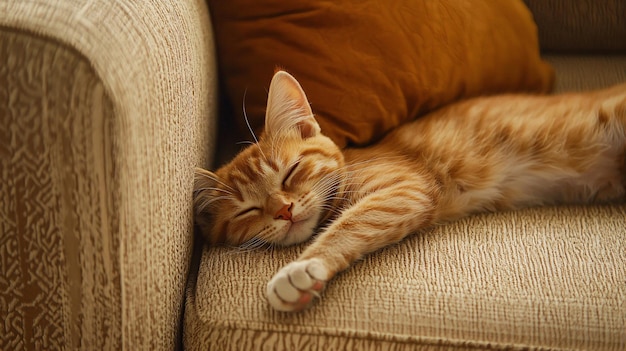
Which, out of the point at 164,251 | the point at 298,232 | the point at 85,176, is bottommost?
the point at 298,232

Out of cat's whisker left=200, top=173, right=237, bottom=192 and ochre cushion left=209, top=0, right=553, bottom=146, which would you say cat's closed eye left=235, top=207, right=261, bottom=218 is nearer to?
cat's whisker left=200, top=173, right=237, bottom=192

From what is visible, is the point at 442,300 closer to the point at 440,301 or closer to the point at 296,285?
the point at 440,301

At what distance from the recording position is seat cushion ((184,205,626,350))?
2.95 feet

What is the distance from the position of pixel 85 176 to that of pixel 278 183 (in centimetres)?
48

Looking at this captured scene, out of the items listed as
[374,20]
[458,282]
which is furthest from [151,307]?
[374,20]

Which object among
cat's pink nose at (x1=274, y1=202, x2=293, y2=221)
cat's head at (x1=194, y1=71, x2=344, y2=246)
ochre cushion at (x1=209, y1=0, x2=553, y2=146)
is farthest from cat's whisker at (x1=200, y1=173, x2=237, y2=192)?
ochre cushion at (x1=209, y1=0, x2=553, y2=146)

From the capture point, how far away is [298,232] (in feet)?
3.77

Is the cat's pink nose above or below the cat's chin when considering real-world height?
above

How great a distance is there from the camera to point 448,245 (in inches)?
42.0

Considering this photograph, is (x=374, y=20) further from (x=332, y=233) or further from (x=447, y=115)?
(x=332, y=233)

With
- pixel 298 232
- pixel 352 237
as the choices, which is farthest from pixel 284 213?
pixel 352 237

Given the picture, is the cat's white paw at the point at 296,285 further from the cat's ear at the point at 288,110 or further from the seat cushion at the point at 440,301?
the cat's ear at the point at 288,110

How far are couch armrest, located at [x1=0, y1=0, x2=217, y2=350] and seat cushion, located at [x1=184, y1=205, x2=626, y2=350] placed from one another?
0.12 m

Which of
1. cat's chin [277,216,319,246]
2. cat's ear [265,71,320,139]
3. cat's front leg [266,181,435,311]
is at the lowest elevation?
cat's chin [277,216,319,246]
